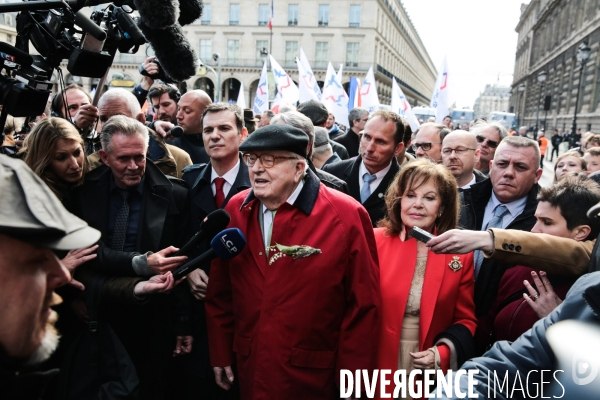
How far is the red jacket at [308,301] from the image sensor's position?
2.38 m

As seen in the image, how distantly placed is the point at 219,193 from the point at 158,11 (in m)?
1.29

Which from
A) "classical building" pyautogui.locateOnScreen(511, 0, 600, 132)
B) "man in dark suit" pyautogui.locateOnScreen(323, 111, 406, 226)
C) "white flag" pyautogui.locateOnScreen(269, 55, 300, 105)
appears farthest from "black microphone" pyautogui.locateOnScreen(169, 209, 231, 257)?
"classical building" pyautogui.locateOnScreen(511, 0, 600, 132)

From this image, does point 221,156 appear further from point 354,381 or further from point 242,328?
point 354,381

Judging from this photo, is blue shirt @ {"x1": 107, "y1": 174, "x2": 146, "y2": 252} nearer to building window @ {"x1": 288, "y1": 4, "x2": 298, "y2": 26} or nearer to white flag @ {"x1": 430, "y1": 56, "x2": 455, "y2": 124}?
white flag @ {"x1": 430, "y1": 56, "x2": 455, "y2": 124}

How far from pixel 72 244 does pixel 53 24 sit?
Result: 6.75 feet

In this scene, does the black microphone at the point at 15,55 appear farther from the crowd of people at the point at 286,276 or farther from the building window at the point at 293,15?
the building window at the point at 293,15

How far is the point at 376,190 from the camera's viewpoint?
4.00 meters

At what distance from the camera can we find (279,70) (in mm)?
12336

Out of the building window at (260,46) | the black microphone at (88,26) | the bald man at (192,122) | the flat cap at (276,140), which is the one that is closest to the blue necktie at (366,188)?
the bald man at (192,122)

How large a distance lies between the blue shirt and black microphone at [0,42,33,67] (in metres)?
0.81

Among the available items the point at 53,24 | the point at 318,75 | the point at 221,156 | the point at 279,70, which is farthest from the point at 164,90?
the point at 318,75

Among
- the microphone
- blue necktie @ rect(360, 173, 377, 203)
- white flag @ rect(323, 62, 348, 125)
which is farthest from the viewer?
white flag @ rect(323, 62, 348, 125)

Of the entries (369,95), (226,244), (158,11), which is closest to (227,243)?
(226,244)

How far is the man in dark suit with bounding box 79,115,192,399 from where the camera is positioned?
9.27 ft
